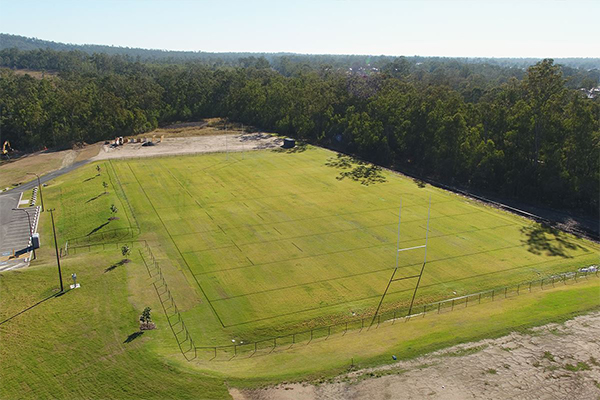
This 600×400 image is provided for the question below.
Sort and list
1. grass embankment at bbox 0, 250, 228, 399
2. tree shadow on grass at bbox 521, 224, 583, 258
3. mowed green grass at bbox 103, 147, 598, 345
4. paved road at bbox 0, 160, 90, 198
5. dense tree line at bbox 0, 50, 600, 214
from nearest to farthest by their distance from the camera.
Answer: grass embankment at bbox 0, 250, 228, 399 → mowed green grass at bbox 103, 147, 598, 345 → tree shadow on grass at bbox 521, 224, 583, 258 → dense tree line at bbox 0, 50, 600, 214 → paved road at bbox 0, 160, 90, 198

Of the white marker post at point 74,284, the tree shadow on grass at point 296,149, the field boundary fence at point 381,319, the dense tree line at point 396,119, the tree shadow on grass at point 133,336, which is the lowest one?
the field boundary fence at point 381,319

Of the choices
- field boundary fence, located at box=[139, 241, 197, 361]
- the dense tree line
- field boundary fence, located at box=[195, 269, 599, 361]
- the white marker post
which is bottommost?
field boundary fence, located at box=[195, 269, 599, 361]

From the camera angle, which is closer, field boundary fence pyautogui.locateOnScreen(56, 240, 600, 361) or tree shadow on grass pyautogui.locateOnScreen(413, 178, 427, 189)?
field boundary fence pyautogui.locateOnScreen(56, 240, 600, 361)

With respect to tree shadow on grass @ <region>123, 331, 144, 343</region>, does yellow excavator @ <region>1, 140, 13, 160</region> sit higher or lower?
higher

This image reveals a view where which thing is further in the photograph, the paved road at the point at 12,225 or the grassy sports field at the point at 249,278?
the paved road at the point at 12,225

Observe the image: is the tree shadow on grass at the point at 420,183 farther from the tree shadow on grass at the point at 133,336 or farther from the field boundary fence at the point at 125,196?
the tree shadow on grass at the point at 133,336

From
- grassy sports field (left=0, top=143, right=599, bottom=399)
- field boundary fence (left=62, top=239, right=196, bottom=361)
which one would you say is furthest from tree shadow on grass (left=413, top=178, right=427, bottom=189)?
field boundary fence (left=62, top=239, right=196, bottom=361)

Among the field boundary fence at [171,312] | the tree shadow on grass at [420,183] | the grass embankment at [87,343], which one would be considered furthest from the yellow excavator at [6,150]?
the tree shadow on grass at [420,183]

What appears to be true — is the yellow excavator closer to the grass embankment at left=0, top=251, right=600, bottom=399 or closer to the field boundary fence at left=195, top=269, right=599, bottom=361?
the grass embankment at left=0, top=251, right=600, bottom=399

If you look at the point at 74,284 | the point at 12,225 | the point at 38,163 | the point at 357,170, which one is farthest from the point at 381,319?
the point at 38,163
